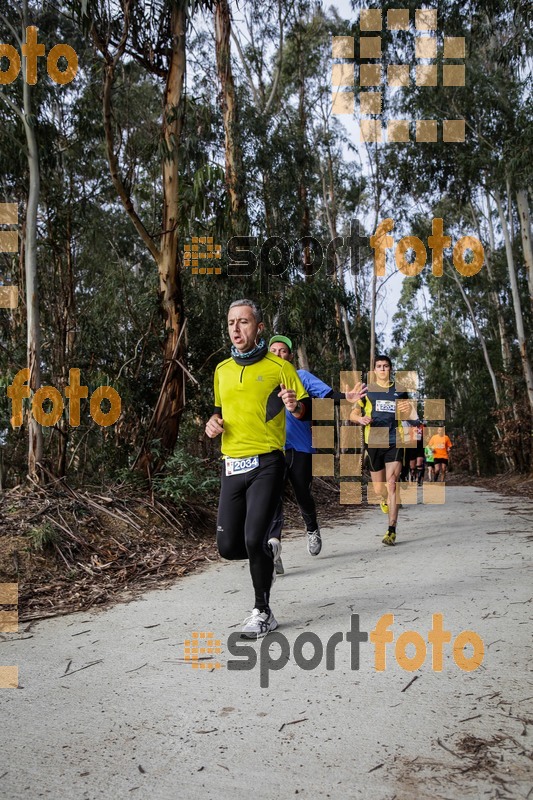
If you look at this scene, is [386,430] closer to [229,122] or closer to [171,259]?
[171,259]

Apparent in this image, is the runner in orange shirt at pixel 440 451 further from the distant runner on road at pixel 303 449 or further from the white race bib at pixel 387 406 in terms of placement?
the distant runner on road at pixel 303 449

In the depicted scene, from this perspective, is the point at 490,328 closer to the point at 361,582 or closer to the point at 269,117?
the point at 269,117

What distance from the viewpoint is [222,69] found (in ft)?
48.6

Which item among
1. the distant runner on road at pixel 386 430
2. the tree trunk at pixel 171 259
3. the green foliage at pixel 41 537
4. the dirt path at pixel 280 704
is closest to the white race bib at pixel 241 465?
the dirt path at pixel 280 704

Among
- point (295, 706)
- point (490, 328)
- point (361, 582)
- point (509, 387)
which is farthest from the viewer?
point (490, 328)

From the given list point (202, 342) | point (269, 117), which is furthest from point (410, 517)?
point (269, 117)

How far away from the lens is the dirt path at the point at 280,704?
2670mm

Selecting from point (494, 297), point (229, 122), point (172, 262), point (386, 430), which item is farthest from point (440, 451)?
point (494, 297)

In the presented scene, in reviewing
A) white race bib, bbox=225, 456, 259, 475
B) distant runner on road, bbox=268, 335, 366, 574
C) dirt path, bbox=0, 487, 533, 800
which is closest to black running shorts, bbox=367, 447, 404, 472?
Answer: distant runner on road, bbox=268, 335, 366, 574

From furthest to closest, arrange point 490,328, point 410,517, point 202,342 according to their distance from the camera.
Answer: point 490,328 → point 202,342 → point 410,517

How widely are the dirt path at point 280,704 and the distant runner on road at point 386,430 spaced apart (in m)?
1.85

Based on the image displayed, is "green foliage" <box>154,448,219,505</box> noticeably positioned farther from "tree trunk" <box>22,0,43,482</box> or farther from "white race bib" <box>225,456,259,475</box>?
"white race bib" <box>225,456,259,475</box>

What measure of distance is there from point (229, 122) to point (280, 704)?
42.1 feet

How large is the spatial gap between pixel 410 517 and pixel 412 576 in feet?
14.7
